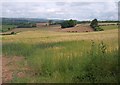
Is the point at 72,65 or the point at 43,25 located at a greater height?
the point at 43,25

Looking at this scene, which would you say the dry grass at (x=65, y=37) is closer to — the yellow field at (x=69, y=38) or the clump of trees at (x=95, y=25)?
the yellow field at (x=69, y=38)

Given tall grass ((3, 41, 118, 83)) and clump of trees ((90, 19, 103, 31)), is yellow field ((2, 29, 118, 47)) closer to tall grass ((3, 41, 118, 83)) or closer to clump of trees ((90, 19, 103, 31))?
tall grass ((3, 41, 118, 83))

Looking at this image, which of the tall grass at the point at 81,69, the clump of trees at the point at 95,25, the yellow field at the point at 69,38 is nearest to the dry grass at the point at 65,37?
the yellow field at the point at 69,38

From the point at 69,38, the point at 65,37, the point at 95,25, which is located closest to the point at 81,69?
the point at 69,38

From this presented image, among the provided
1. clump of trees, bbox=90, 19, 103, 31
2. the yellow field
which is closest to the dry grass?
the yellow field

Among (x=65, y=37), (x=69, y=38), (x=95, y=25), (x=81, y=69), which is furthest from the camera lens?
(x=95, y=25)

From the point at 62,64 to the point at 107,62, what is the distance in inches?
61.6

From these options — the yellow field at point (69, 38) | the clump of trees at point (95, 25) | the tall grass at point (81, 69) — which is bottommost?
the tall grass at point (81, 69)

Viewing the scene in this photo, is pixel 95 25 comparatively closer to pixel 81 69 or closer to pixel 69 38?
pixel 69 38

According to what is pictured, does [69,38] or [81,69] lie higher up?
[69,38]

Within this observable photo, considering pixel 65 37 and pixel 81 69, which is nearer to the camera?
pixel 81 69

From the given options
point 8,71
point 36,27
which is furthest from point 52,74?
point 36,27

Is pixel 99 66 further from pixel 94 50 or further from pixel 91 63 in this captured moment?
pixel 94 50

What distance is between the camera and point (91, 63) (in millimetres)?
7145
